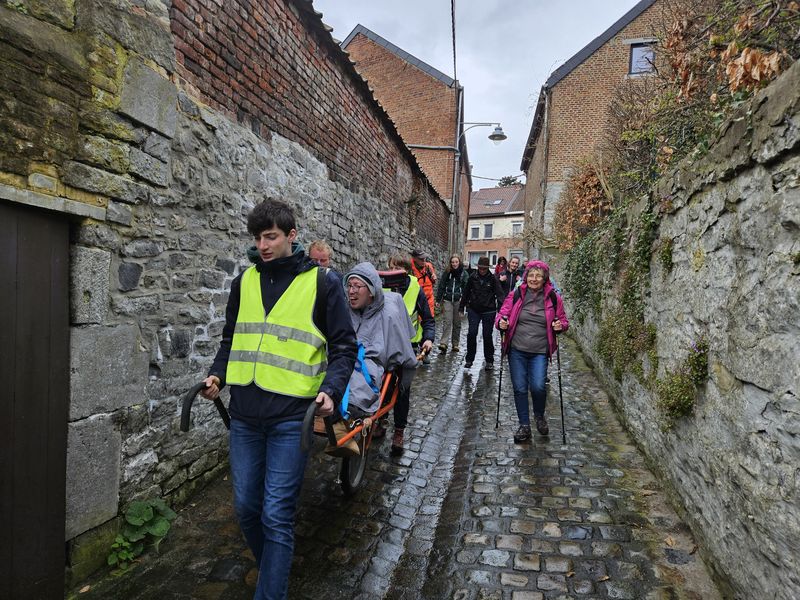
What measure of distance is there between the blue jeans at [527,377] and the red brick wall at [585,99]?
14.8m

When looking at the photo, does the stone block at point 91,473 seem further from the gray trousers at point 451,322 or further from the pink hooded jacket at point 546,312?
the gray trousers at point 451,322

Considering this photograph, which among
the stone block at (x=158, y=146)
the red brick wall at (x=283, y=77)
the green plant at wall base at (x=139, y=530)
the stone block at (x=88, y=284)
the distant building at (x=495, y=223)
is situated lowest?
the green plant at wall base at (x=139, y=530)

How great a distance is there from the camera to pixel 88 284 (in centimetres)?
278

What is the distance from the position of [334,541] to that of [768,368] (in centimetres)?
260

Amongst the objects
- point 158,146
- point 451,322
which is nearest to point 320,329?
point 158,146

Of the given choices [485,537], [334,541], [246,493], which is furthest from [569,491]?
[246,493]

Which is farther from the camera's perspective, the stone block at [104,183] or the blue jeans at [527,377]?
the blue jeans at [527,377]

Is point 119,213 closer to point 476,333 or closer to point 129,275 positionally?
point 129,275

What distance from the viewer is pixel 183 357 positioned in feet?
11.8

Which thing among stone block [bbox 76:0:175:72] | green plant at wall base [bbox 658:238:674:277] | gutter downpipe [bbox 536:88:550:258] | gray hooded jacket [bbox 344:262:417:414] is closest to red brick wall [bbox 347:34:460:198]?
gutter downpipe [bbox 536:88:550:258]

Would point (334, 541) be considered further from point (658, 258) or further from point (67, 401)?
point (658, 258)

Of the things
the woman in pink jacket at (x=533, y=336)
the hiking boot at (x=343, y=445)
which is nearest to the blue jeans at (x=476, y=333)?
the woman in pink jacket at (x=533, y=336)

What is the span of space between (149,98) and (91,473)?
92.3 inches

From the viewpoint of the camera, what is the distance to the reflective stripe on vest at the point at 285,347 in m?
2.30
